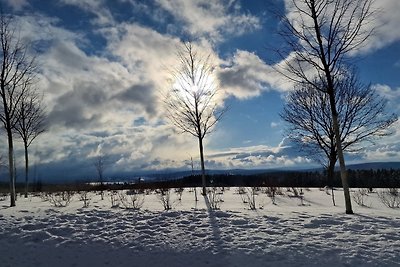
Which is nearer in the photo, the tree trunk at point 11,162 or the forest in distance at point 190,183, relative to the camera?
the tree trunk at point 11,162

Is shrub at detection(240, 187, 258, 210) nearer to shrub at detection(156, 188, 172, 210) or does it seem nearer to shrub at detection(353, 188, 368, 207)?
shrub at detection(156, 188, 172, 210)

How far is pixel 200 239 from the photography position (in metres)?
6.93

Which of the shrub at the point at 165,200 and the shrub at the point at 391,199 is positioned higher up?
the shrub at the point at 165,200

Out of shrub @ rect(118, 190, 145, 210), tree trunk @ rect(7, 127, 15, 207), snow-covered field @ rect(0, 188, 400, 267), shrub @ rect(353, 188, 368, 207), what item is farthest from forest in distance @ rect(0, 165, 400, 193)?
snow-covered field @ rect(0, 188, 400, 267)

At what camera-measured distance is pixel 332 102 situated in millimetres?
9289

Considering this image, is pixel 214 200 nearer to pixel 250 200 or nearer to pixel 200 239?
pixel 250 200

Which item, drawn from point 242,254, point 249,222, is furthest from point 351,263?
point 249,222

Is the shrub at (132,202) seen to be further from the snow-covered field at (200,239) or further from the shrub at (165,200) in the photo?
the snow-covered field at (200,239)

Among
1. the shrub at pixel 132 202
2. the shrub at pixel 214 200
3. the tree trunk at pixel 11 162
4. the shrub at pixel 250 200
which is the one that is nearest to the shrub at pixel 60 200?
the tree trunk at pixel 11 162

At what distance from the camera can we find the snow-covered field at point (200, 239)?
19.9 feet

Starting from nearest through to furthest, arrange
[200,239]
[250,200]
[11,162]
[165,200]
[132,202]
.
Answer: [200,239]
[11,162]
[250,200]
[132,202]
[165,200]

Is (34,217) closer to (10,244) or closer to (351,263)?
(10,244)

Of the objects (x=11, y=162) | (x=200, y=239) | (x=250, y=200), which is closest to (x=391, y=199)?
(x=250, y=200)

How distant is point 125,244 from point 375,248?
465 centimetres
